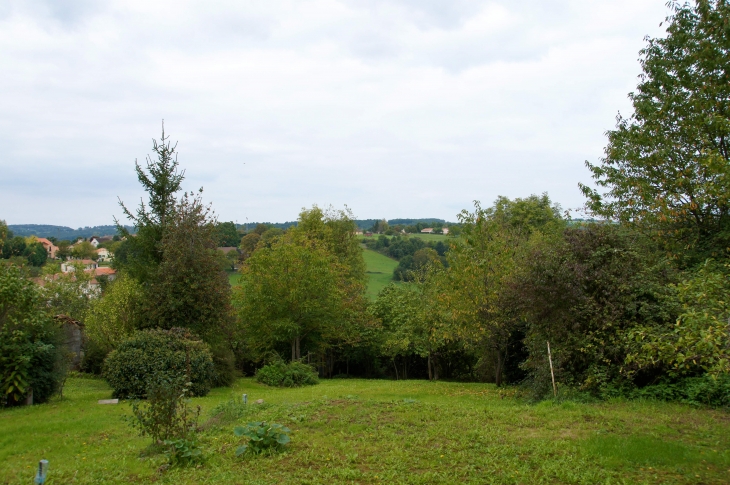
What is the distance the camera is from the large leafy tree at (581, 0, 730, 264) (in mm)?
15352

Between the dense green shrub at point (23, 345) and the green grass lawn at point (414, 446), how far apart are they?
0.99 metres

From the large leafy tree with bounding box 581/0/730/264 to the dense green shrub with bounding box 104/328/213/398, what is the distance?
15467mm

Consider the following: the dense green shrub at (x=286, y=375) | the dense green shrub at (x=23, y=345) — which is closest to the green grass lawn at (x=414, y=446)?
the dense green shrub at (x=23, y=345)

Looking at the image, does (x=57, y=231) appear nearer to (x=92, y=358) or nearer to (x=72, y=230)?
(x=72, y=230)

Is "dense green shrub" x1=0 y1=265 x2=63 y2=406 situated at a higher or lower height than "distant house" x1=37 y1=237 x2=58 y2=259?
lower

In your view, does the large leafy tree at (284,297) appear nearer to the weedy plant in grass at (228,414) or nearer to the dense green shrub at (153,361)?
the dense green shrub at (153,361)

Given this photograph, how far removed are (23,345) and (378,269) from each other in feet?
191

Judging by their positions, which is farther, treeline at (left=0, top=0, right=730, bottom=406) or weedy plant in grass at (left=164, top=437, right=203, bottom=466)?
treeline at (left=0, top=0, right=730, bottom=406)

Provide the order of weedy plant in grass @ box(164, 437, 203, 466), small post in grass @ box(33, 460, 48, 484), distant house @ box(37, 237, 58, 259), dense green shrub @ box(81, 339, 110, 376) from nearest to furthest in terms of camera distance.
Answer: small post in grass @ box(33, 460, 48, 484), weedy plant in grass @ box(164, 437, 203, 466), dense green shrub @ box(81, 339, 110, 376), distant house @ box(37, 237, 58, 259)

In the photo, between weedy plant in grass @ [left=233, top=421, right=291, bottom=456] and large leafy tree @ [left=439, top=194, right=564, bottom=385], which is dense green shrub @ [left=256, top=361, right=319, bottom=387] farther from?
weedy plant in grass @ [left=233, top=421, right=291, bottom=456]

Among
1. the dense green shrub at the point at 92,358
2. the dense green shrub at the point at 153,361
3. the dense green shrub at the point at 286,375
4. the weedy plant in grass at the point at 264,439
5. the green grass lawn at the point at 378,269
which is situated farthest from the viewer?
the green grass lawn at the point at 378,269

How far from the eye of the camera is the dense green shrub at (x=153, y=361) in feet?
48.3

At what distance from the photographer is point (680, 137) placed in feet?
53.8

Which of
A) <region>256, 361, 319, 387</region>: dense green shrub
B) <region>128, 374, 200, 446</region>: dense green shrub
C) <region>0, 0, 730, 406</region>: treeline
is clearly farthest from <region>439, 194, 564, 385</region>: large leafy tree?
Result: <region>128, 374, 200, 446</region>: dense green shrub
